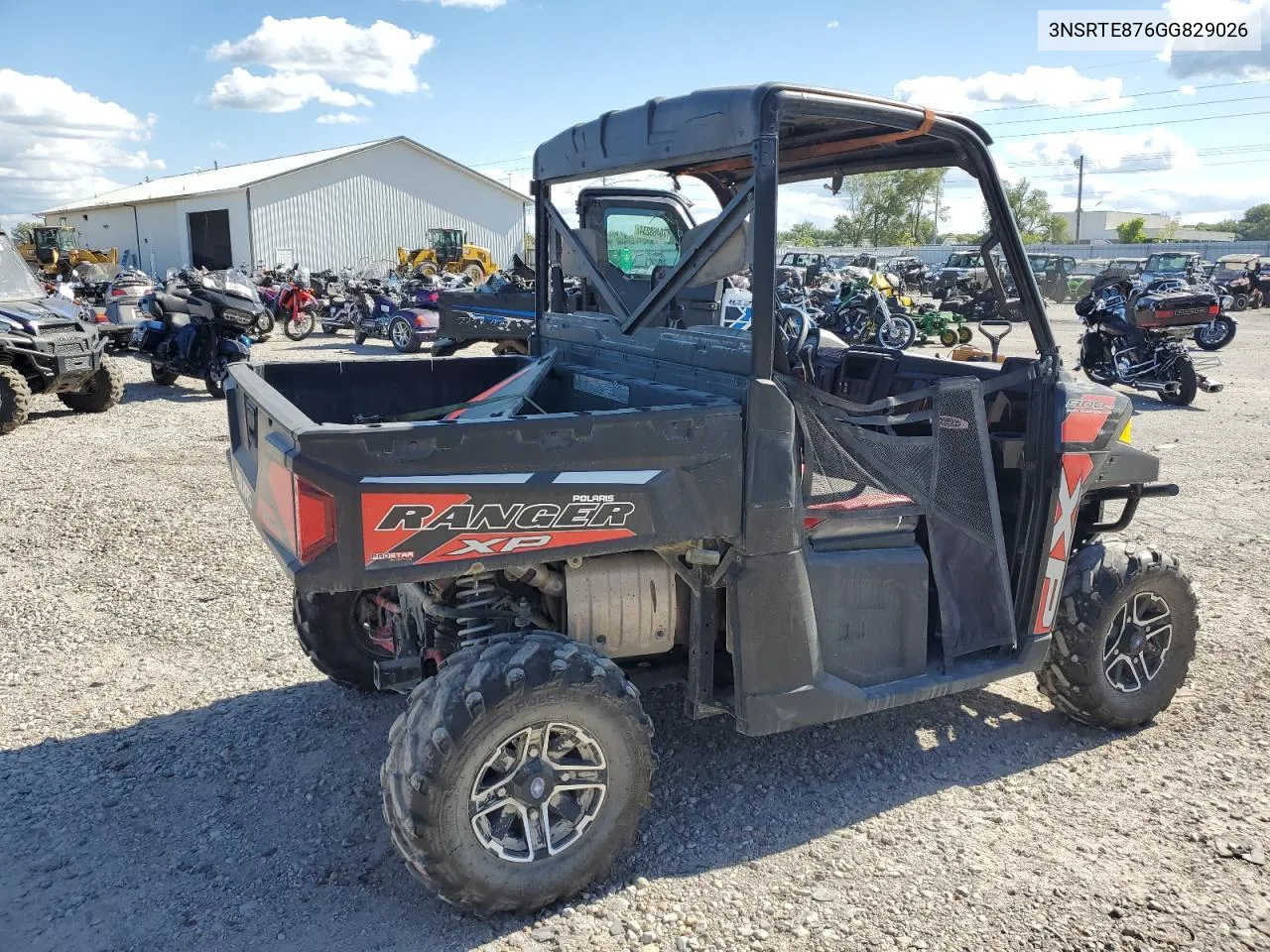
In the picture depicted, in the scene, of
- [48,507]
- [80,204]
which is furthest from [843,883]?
[80,204]

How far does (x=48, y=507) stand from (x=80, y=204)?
5584cm

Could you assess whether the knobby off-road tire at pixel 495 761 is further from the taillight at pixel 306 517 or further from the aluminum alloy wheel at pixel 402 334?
the aluminum alloy wheel at pixel 402 334

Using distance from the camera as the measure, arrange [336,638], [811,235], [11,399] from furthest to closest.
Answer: [811,235] → [11,399] → [336,638]

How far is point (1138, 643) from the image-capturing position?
13.0 ft

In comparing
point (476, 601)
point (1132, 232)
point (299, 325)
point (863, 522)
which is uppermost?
point (1132, 232)

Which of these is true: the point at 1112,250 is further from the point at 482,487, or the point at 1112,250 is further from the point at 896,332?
the point at 482,487

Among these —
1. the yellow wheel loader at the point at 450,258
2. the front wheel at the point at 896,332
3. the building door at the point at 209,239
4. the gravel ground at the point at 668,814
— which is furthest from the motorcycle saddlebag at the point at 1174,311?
the building door at the point at 209,239

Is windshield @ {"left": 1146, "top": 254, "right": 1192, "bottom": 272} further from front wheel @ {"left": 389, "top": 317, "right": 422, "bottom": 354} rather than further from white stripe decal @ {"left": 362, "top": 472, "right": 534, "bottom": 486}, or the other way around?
white stripe decal @ {"left": 362, "top": 472, "right": 534, "bottom": 486}

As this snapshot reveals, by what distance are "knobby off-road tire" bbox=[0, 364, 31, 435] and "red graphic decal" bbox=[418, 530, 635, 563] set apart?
922 centimetres

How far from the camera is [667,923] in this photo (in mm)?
2879

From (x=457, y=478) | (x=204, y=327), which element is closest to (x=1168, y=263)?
(x=204, y=327)

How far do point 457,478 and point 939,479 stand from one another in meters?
1.78

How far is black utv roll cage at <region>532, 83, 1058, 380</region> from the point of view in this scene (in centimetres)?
290

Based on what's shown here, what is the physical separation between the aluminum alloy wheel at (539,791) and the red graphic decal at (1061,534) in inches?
73.0
